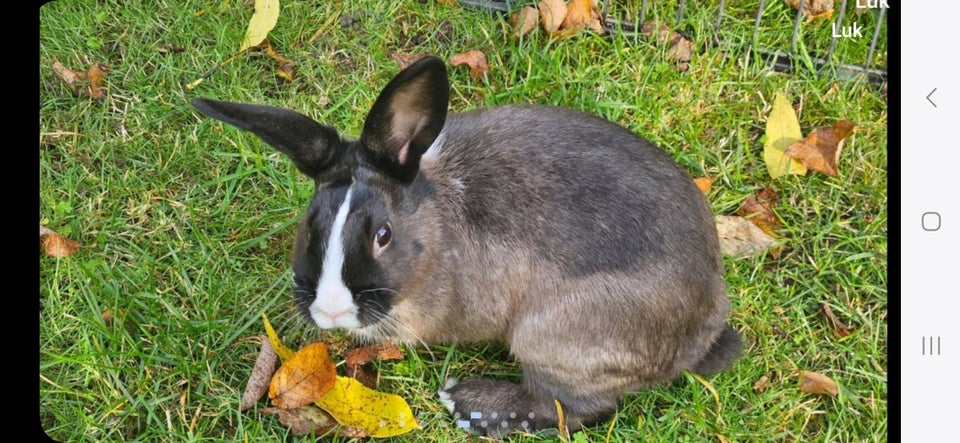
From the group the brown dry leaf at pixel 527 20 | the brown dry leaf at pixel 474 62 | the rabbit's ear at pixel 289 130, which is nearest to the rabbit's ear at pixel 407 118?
the rabbit's ear at pixel 289 130

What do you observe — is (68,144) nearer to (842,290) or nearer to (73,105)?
(73,105)

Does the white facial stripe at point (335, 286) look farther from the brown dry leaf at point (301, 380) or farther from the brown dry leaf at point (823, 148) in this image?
the brown dry leaf at point (823, 148)

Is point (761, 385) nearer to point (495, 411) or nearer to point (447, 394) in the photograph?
point (495, 411)

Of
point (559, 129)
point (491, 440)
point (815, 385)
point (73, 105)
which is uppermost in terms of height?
point (559, 129)

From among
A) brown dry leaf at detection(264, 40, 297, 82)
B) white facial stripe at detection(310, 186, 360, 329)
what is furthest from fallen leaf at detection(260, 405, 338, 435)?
brown dry leaf at detection(264, 40, 297, 82)

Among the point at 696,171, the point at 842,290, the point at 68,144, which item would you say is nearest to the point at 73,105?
the point at 68,144

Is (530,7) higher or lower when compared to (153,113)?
higher

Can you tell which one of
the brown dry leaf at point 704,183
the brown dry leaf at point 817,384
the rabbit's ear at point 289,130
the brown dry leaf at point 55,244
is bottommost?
the brown dry leaf at point 55,244

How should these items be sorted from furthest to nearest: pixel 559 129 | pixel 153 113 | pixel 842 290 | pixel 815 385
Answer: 1. pixel 153 113
2. pixel 842 290
3. pixel 815 385
4. pixel 559 129
